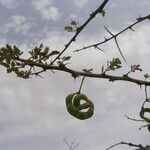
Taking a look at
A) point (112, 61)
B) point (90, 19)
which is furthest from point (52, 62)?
point (112, 61)

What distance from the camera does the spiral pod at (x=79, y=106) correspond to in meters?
4.44

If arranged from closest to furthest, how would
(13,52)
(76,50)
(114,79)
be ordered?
(13,52), (114,79), (76,50)

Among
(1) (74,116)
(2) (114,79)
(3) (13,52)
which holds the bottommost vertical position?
(1) (74,116)

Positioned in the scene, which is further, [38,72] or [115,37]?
[115,37]

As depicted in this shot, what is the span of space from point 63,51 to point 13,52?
52cm

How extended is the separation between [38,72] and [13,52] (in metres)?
0.37

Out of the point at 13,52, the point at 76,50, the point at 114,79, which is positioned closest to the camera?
the point at 13,52

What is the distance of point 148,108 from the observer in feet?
15.5

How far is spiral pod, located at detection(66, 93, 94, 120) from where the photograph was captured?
175 inches

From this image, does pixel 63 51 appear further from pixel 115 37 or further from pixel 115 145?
pixel 115 145

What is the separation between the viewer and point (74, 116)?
4.43m

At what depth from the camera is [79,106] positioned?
179 inches

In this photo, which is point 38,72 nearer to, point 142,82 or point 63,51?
point 63,51

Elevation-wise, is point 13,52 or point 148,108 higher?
point 13,52
